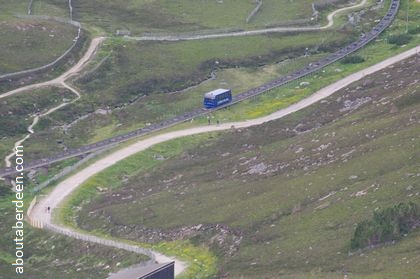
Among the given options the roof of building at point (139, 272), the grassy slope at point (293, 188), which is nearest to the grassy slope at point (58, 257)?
the grassy slope at point (293, 188)

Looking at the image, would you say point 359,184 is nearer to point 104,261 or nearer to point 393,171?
point 393,171

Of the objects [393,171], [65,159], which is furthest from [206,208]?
[65,159]

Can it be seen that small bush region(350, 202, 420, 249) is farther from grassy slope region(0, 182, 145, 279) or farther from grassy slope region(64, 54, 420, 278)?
grassy slope region(0, 182, 145, 279)

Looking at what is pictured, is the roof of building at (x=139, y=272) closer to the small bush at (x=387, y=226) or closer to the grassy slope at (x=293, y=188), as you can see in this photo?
the grassy slope at (x=293, y=188)

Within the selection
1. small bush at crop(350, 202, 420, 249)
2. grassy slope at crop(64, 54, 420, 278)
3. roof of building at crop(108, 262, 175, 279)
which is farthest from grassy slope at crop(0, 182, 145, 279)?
small bush at crop(350, 202, 420, 249)

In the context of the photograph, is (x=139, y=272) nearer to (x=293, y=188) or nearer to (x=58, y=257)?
(x=58, y=257)

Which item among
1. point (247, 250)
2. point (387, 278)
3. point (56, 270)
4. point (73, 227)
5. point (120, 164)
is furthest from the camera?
point (120, 164)
